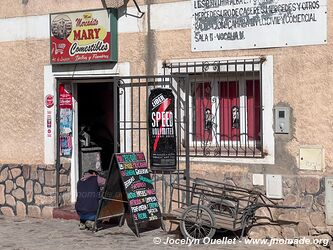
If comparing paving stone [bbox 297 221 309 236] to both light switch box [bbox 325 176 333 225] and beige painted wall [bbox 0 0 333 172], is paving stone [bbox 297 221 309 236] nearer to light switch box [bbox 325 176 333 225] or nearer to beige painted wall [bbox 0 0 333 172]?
light switch box [bbox 325 176 333 225]

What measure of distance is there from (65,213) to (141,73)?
8.63 ft

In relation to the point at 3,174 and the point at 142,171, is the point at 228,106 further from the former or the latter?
the point at 3,174

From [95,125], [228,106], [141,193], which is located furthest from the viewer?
[95,125]

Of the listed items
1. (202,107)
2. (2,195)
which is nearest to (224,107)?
(202,107)

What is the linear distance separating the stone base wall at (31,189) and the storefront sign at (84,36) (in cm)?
186

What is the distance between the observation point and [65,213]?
36.0 feet

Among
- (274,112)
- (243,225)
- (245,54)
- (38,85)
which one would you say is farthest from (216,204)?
(38,85)

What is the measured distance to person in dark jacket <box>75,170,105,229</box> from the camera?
10039 millimetres

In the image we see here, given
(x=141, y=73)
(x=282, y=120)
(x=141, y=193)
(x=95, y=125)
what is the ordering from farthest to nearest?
(x=95, y=125) → (x=141, y=73) → (x=141, y=193) → (x=282, y=120)

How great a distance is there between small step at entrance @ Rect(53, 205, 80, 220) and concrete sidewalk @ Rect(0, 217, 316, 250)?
0.09 metres

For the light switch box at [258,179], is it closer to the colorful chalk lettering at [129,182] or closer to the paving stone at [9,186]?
the colorful chalk lettering at [129,182]

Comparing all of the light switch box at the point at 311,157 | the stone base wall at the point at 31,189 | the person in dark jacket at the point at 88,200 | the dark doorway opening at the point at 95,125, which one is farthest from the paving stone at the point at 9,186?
the light switch box at the point at 311,157

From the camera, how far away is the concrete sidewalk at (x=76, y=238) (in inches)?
355

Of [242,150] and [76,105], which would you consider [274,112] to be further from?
[76,105]
